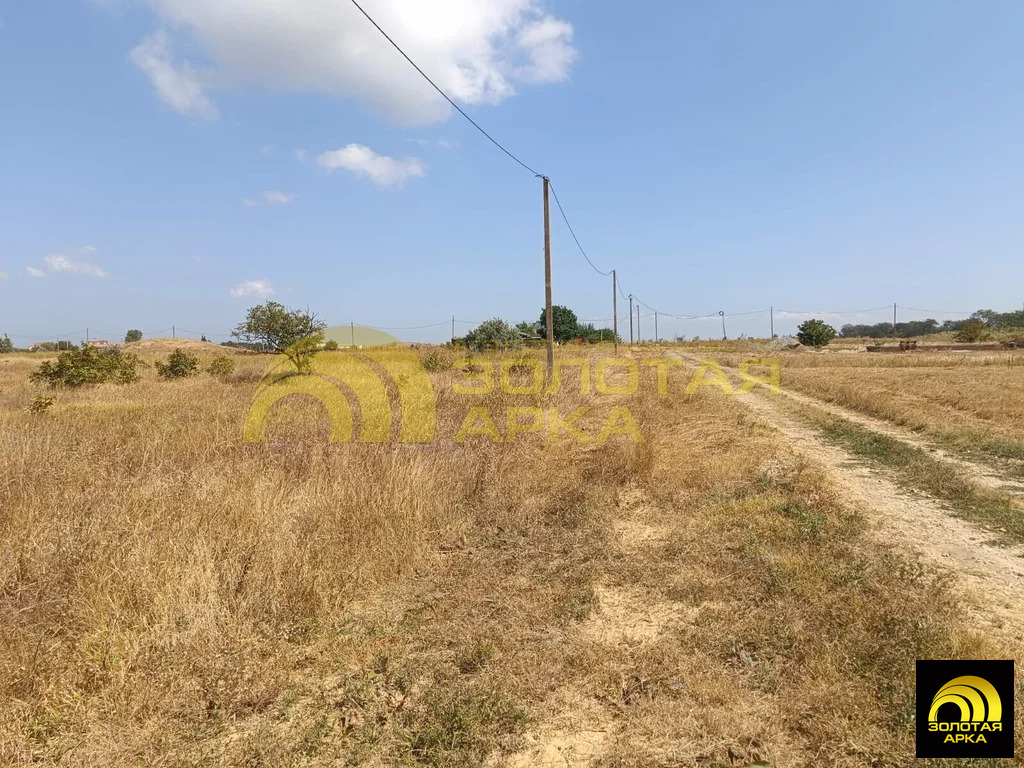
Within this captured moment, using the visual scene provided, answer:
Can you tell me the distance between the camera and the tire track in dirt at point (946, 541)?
328 cm

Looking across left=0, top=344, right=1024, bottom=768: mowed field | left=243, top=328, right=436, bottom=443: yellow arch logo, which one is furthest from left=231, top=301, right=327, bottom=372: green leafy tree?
left=0, top=344, right=1024, bottom=768: mowed field

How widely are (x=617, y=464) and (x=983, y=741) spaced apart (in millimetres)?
4472

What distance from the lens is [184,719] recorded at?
2.32m

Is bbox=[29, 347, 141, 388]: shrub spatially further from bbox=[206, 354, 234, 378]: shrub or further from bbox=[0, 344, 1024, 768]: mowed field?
bbox=[0, 344, 1024, 768]: mowed field

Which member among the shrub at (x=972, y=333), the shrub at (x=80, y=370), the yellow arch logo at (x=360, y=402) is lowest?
the yellow arch logo at (x=360, y=402)

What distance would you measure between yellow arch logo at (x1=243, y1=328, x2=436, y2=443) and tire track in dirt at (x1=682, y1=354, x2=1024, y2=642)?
567cm

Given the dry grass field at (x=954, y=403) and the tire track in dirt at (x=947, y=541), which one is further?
the dry grass field at (x=954, y=403)

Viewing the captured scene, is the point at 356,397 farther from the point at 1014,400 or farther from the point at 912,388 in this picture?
the point at 912,388

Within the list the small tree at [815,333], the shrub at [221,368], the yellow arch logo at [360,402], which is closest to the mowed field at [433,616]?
the yellow arch logo at [360,402]

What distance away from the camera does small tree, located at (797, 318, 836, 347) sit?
4728 cm

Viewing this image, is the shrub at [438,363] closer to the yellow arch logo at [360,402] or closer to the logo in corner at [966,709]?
the yellow arch logo at [360,402]

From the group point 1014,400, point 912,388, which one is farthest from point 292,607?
point 912,388

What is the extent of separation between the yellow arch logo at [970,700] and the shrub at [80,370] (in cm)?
1802

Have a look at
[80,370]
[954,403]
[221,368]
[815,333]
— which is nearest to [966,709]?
[954,403]
